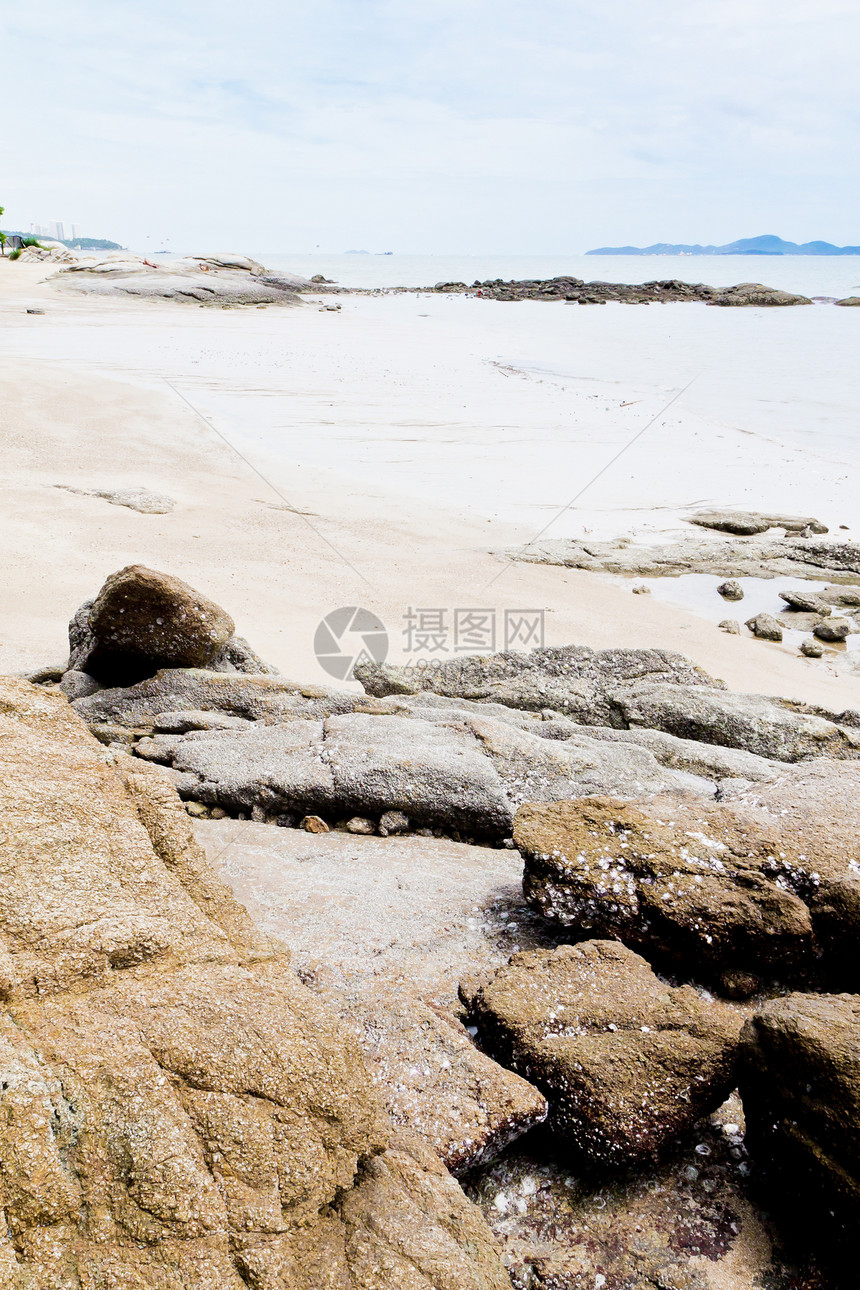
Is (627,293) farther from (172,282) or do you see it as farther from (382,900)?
(382,900)

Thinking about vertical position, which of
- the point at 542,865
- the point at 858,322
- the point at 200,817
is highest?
the point at 858,322

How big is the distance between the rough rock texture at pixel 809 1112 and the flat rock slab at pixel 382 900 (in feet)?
3.06

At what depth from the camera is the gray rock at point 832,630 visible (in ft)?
28.6

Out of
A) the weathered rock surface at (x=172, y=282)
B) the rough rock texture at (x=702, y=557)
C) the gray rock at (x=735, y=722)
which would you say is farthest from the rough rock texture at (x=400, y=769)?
the weathered rock surface at (x=172, y=282)

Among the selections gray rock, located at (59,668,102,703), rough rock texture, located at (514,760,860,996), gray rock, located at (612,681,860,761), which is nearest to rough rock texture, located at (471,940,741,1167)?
rough rock texture, located at (514,760,860,996)

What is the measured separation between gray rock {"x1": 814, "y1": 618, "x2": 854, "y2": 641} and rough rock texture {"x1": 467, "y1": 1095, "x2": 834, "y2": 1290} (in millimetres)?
7214

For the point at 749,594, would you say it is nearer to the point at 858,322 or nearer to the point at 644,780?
the point at 644,780

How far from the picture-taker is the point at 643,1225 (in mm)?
2203

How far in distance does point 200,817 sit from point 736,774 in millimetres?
2845

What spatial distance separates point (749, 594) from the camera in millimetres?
9883

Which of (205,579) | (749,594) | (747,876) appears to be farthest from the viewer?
(749,594)

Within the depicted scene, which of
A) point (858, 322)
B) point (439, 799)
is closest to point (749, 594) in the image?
point (439, 799)

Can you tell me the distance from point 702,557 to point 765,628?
7.47ft

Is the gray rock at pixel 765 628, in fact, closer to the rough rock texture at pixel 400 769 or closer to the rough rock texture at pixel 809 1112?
the rough rock texture at pixel 400 769
